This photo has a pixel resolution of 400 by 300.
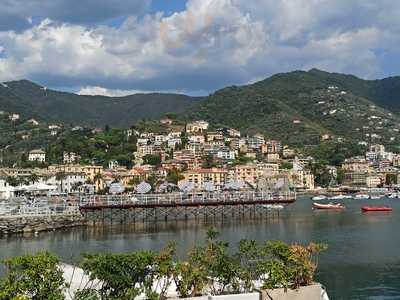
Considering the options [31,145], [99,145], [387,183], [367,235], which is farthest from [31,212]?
[387,183]

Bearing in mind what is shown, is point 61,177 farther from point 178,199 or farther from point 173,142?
point 178,199

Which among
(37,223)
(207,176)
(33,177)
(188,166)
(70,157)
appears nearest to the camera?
(37,223)

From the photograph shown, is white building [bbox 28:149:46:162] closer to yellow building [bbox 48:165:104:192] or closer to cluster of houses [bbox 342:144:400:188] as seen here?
yellow building [bbox 48:165:104:192]

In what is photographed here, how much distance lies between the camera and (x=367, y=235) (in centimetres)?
5319

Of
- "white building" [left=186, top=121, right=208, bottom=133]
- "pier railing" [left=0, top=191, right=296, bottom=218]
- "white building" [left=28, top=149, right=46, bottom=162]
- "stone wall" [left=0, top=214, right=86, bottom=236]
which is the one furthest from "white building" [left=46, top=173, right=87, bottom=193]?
"white building" [left=186, top=121, right=208, bottom=133]

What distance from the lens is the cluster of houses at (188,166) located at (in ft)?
412

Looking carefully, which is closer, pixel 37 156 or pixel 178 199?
pixel 178 199

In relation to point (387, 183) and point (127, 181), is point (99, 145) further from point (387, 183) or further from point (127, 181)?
point (387, 183)

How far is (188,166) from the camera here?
149125 mm

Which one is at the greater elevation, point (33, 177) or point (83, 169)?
point (83, 169)

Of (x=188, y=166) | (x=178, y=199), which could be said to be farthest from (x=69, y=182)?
(x=178, y=199)

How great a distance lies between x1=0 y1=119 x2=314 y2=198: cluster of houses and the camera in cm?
12550

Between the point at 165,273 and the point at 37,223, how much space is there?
131 feet

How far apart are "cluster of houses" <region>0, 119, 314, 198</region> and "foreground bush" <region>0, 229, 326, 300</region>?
270 feet
